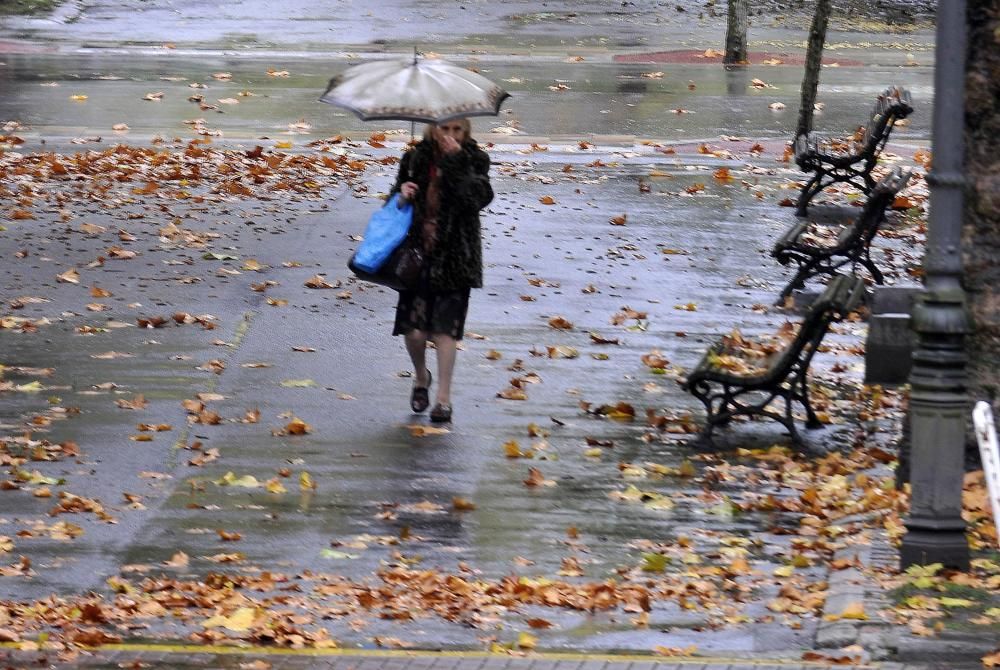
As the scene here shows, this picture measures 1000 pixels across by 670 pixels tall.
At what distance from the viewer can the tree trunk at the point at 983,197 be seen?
25.6 ft

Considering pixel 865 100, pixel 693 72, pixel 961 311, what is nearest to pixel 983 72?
pixel 961 311

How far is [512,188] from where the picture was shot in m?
16.0

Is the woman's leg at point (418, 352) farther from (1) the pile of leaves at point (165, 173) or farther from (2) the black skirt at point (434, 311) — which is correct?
(1) the pile of leaves at point (165, 173)

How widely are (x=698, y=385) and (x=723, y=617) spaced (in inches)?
114

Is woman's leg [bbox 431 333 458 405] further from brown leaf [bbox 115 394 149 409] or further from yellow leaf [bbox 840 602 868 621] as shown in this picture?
yellow leaf [bbox 840 602 868 621]

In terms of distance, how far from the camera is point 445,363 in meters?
9.47

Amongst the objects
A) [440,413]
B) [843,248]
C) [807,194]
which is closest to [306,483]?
[440,413]

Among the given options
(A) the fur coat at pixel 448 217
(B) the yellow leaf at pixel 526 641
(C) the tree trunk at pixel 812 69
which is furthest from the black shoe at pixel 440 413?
(C) the tree trunk at pixel 812 69

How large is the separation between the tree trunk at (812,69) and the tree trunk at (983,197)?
927cm

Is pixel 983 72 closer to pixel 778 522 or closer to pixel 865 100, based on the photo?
pixel 778 522

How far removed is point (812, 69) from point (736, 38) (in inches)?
343

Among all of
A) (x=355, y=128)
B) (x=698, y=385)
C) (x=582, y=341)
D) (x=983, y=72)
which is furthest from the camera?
(x=355, y=128)

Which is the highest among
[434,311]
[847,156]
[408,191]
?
[408,191]

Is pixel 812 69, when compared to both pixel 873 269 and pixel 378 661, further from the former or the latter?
pixel 378 661
